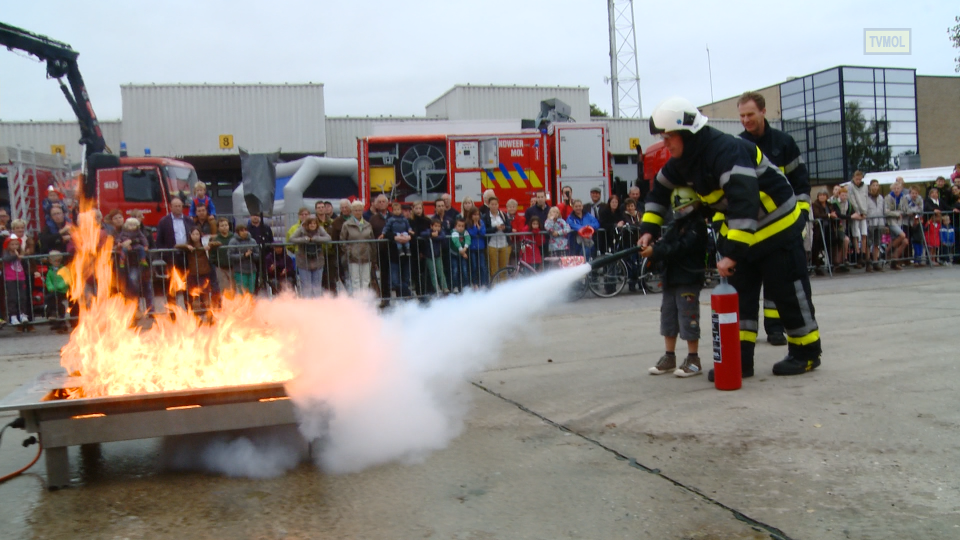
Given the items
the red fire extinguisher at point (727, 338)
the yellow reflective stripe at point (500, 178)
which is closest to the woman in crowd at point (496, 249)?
the yellow reflective stripe at point (500, 178)

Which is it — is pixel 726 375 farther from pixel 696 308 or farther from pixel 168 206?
pixel 168 206

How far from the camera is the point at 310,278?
1112 centimetres

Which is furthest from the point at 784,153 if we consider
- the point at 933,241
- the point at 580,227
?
the point at 933,241

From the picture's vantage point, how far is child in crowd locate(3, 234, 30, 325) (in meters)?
10.6

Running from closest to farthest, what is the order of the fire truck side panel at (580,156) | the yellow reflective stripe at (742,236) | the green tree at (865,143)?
the yellow reflective stripe at (742,236) → the fire truck side panel at (580,156) → the green tree at (865,143)

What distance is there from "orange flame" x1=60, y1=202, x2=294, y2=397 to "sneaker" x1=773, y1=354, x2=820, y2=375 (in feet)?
12.1

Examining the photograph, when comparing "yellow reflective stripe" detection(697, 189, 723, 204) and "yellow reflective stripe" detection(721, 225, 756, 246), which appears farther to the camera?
"yellow reflective stripe" detection(697, 189, 723, 204)

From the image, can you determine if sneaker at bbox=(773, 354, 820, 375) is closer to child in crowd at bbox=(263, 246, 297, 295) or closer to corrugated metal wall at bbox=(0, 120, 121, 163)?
child in crowd at bbox=(263, 246, 297, 295)

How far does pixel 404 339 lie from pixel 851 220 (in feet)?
42.5

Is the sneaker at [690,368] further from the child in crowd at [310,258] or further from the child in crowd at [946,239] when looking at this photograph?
the child in crowd at [946,239]

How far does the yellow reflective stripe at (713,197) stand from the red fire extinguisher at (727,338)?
60cm

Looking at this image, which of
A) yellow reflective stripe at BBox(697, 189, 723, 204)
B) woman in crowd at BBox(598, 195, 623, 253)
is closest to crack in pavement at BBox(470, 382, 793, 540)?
yellow reflective stripe at BBox(697, 189, 723, 204)

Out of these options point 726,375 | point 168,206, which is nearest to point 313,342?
point 726,375

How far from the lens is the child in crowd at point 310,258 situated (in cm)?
1106
